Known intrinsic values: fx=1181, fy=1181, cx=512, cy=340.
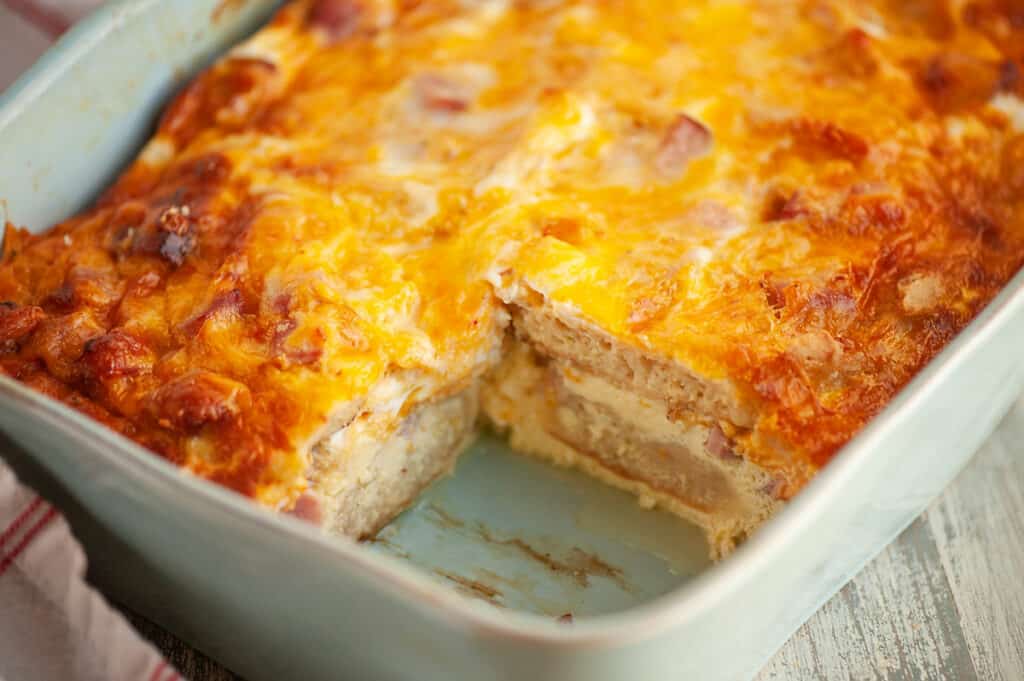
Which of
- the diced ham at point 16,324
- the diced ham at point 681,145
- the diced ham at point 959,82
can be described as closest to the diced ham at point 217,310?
the diced ham at point 16,324

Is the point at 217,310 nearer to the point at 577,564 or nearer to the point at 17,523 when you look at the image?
the point at 17,523

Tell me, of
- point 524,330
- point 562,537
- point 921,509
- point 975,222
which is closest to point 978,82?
point 975,222

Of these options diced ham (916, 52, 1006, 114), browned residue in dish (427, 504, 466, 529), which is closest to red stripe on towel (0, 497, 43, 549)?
browned residue in dish (427, 504, 466, 529)

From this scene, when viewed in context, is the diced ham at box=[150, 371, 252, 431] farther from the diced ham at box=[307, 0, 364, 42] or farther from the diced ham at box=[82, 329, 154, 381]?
the diced ham at box=[307, 0, 364, 42]

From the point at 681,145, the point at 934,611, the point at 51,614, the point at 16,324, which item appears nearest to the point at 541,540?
the point at 934,611

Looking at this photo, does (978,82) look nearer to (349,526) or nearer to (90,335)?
(349,526)

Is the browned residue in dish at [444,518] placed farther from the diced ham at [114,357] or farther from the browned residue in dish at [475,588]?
the diced ham at [114,357]

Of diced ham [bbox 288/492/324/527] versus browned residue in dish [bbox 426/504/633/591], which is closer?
diced ham [bbox 288/492/324/527]
